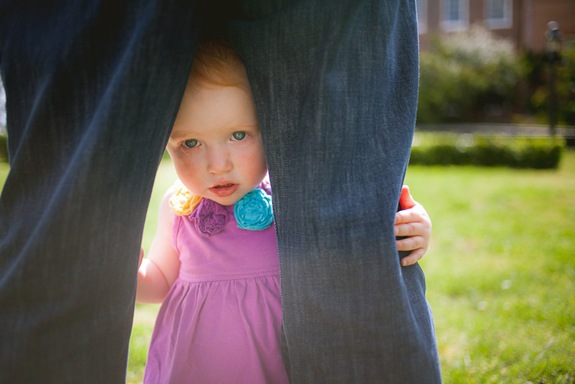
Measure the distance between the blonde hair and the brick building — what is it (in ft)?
91.3

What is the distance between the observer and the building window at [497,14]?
1126 inches

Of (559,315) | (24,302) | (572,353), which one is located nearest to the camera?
(24,302)

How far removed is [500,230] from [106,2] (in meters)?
5.88

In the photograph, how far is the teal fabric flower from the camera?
5.30ft

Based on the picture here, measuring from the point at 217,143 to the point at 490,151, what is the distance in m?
13.3

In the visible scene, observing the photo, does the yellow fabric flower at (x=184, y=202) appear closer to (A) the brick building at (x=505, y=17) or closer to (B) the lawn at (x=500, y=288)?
(B) the lawn at (x=500, y=288)

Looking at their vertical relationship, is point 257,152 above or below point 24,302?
above

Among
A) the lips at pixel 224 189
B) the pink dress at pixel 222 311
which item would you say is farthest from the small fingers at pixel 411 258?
the lips at pixel 224 189

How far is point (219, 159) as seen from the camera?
1.46m

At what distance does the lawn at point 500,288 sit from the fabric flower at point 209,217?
4.59 feet

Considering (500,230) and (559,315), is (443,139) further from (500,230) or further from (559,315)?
(559,315)

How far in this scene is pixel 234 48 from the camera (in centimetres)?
130

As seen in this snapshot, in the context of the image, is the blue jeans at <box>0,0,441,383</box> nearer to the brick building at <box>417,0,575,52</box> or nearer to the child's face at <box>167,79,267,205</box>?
the child's face at <box>167,79,267,205</box>

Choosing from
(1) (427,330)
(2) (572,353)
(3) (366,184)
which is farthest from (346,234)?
(2) (572,353)
